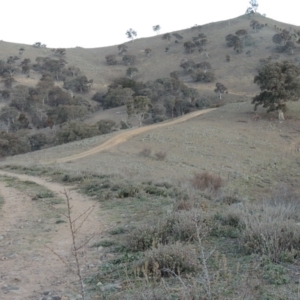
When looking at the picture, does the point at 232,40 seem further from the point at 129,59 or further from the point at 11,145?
→ the point at 11,145

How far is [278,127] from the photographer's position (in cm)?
3941

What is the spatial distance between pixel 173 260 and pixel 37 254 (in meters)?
2.71

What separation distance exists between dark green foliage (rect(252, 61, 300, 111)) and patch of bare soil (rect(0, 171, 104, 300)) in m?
31.4

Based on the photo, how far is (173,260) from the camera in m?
5.14

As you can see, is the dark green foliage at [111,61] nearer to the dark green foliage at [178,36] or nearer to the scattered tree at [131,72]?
the scattered tree at [131,72]

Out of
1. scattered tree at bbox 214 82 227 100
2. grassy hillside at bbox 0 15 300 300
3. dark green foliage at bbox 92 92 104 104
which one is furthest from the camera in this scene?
dark green foliage at bbox 92 92 104 104

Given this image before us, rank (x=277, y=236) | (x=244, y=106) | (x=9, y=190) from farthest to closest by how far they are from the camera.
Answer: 1. (x=244, y=106)
2. (x=9, y=190)
3. (x=277, y=236)

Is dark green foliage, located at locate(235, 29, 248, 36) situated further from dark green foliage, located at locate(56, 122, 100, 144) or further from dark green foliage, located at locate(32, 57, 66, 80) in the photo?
dark green foliage, located at locate(56, 122, 100, 144)

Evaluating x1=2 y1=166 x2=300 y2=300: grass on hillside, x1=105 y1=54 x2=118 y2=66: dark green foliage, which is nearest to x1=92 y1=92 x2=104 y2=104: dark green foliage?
x1=105 y1=54 x2=118 y2=66: dark green foliage

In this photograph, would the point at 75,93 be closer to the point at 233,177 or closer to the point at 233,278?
the point at 233,177

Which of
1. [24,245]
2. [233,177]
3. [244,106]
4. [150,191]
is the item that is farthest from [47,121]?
[24,245]

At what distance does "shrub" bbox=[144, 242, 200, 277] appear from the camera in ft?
16.6

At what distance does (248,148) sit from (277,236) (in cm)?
2863

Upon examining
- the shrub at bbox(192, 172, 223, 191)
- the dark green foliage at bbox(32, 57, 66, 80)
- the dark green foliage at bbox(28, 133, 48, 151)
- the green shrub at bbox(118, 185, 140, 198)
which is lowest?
the dark green foliage at bbox(28, 133, 48, 151)
